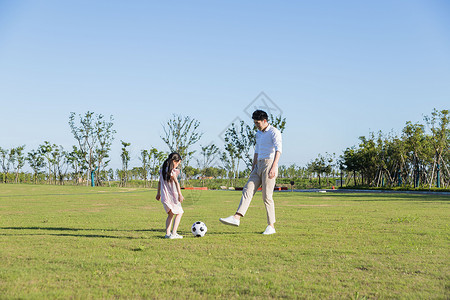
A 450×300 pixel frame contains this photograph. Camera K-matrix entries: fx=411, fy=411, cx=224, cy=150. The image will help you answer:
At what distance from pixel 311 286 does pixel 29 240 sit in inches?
186

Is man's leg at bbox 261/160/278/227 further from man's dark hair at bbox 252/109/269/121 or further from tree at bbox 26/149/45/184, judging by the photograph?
tree at bbox 26/149/45/184

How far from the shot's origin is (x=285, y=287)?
3.70 metres

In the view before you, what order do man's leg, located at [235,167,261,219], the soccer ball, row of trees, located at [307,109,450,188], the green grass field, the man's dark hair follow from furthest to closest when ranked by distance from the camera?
row of trees, located at [307,109,450,188] → the man's dark hair → man's leg, located at [235,167,261,219] → the soccer ball → the green grass field

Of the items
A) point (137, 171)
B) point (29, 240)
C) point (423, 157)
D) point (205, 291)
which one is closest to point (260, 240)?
point (205, 291)

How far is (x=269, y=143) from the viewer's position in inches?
286

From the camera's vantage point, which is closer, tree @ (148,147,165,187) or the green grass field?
the green grass field

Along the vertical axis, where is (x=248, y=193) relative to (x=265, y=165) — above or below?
below

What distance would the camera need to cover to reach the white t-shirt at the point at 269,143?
23.6ft

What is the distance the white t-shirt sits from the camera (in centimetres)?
720

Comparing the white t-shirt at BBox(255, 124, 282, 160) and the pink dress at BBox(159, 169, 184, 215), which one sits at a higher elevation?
the white t-shirt at BBox(255, 124, 282, 160)

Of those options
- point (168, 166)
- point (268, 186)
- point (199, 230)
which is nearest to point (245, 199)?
point (268, 186)

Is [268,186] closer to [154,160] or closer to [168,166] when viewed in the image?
[168,166]

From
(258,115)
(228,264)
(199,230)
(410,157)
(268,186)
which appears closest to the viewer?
(228,264)

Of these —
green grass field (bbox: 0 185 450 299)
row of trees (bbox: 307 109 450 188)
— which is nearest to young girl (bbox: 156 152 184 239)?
green grass field (bbox: 0 185 450 299)
